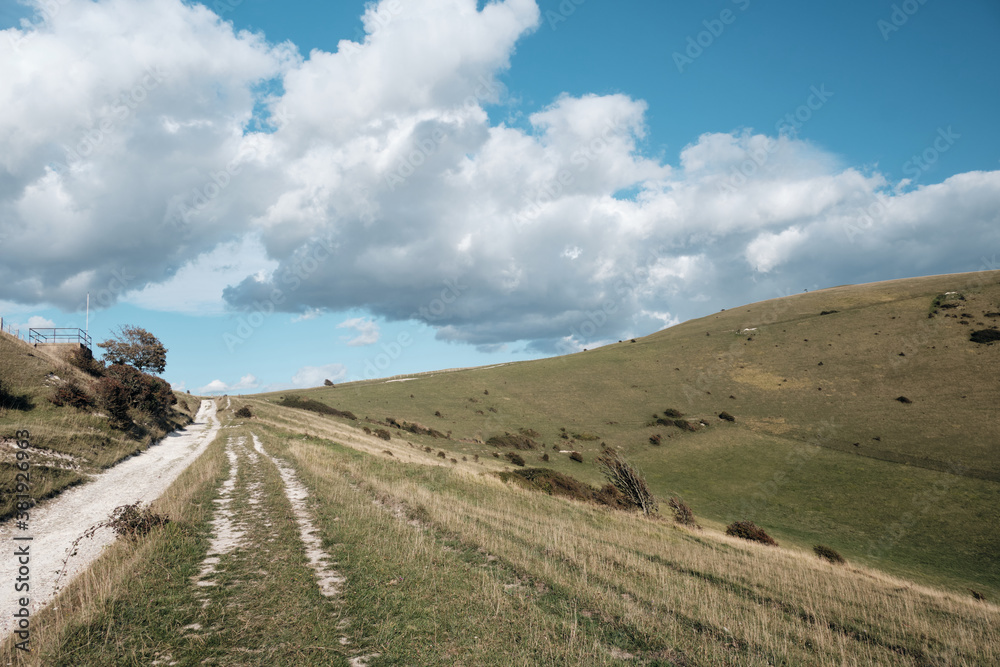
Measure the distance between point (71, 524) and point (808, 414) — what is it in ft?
284

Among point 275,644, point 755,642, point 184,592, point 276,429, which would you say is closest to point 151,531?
point 184,592

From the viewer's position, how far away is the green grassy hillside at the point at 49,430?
1889 cm

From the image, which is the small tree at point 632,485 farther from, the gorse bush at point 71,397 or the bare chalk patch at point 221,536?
the gorse bush at point 71,397

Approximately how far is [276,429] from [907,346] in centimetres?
10793

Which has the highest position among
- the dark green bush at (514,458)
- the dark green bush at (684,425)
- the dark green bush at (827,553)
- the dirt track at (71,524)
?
the dirt track at (71,524)

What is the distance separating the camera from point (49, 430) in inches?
1018

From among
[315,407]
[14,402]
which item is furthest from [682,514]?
[315,407]

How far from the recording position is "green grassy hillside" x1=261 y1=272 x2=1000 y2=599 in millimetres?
42156

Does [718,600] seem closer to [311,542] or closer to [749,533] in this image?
[311,542]

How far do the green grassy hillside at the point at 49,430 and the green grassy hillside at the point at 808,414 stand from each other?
31709 millimetres

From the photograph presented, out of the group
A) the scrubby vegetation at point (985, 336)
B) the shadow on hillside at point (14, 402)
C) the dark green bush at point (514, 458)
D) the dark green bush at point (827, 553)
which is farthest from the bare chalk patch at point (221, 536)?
the scrubby vegetation at point (985, 336)

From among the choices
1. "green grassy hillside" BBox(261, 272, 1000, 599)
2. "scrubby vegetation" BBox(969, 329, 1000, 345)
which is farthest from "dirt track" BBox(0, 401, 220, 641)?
"scrubby vegetation" BBox(969, 329, 1000, 345)

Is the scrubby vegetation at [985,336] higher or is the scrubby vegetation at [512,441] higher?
the scrubby vegetation at [985,336]

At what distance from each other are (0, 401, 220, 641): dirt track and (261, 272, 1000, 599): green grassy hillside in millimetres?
35275
